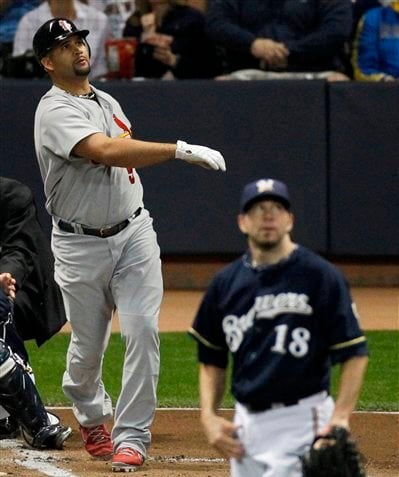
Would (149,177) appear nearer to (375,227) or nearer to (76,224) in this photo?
(375,227)

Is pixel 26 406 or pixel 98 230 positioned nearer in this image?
pixel 98 230

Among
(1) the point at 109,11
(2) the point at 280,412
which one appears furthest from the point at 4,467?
(1) the point at 109,11

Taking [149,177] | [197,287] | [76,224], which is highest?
[76,224]

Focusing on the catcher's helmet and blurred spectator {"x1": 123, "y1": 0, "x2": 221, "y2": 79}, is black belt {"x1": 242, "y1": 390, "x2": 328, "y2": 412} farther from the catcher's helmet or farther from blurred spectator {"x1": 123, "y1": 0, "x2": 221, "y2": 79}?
blurred spectator {"x1": 123, "y1": 0, "x2": 221, "y2": 79}

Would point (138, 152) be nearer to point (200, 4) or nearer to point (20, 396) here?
point (20, 396)

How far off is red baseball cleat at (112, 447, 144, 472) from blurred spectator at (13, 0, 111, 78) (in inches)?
246

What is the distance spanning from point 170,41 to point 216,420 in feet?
25.7

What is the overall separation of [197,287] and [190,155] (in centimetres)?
630

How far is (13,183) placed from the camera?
23.9 ft

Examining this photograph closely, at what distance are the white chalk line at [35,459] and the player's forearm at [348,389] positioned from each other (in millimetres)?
2285

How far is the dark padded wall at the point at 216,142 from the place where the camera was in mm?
11922

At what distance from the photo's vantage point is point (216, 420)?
445cm

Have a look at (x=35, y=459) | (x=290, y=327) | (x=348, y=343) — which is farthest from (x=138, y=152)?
(x=348, y=343)

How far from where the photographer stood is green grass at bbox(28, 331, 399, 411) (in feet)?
Answer: 26.9
